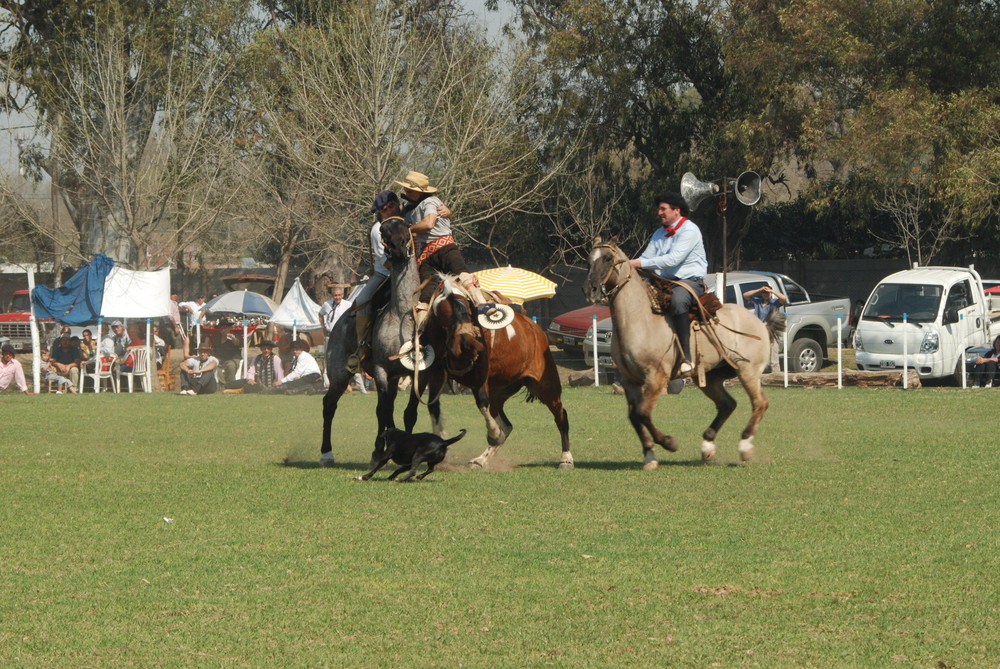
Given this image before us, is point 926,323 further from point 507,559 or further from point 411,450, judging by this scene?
point 507,559

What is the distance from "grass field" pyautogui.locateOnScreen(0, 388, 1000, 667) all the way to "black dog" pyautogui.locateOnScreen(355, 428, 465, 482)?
0.22m

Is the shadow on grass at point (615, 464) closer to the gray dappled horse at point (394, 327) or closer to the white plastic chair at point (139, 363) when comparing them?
the gray dappled horse at point (394, 327)

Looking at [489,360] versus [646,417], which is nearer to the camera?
[489,360]

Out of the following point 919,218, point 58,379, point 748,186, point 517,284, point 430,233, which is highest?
point 919,218

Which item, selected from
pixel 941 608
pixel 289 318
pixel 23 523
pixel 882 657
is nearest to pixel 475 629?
pixel 882 657

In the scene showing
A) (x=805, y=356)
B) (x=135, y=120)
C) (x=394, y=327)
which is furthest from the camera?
Answer: (x=135, y=120)

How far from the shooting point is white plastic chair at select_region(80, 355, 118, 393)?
91.4 ft

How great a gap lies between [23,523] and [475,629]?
445cm

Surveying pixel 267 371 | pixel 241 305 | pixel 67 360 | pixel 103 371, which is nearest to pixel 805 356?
pixel 267 371

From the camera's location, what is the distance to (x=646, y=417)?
40.3ft

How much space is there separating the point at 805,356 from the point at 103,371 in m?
16.1

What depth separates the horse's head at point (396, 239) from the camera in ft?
37.5

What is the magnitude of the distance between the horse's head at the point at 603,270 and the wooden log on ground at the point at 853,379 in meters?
14.6

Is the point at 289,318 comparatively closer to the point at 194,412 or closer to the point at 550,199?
the point at 194,412
